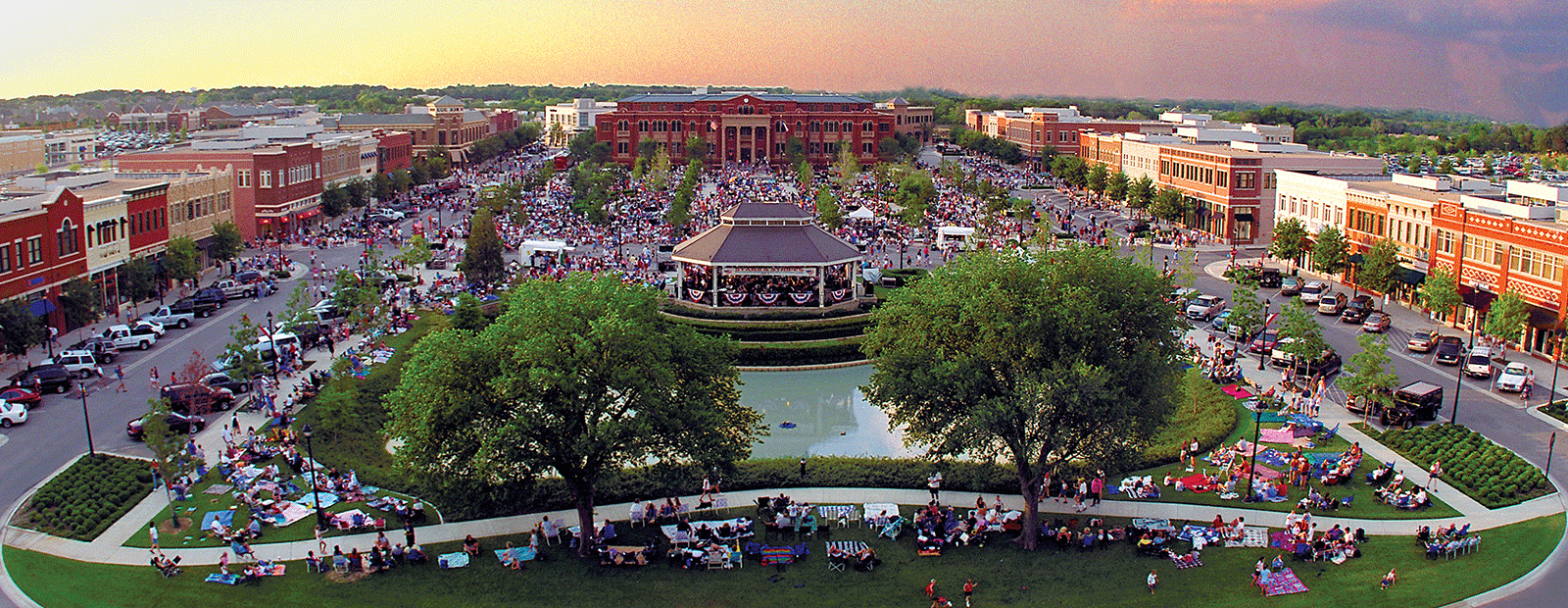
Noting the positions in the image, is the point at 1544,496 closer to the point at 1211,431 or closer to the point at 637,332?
the point at 1211,431

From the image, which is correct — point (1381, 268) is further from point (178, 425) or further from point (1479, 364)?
point (178, 425)

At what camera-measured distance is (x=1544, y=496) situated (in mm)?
32062

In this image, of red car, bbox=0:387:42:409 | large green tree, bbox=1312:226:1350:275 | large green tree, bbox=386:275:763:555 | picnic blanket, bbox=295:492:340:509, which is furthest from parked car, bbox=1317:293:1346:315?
red car, bbox=0:387:42:409

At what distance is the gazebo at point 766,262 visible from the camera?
2167 inches

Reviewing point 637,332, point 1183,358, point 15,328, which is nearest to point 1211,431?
point 1183,358

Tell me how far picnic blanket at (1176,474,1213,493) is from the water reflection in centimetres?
839

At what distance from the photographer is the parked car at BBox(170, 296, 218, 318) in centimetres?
5659

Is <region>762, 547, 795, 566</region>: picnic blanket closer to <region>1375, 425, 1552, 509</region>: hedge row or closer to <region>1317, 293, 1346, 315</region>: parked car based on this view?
<region>1375, 425, 1552, 509</region>: hedge row

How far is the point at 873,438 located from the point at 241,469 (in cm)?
1923

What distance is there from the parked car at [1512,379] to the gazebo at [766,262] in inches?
1058

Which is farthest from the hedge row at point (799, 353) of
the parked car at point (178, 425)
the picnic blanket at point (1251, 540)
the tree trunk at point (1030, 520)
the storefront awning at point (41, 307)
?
the storefront awning at point (41, 307)

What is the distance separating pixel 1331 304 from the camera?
2356 inches

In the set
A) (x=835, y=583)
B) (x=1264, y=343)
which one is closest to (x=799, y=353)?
(x=1264, y=343)

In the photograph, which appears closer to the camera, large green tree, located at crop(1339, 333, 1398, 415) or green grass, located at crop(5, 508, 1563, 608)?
green grass, located at crop(5, 508, 1563, 608)
